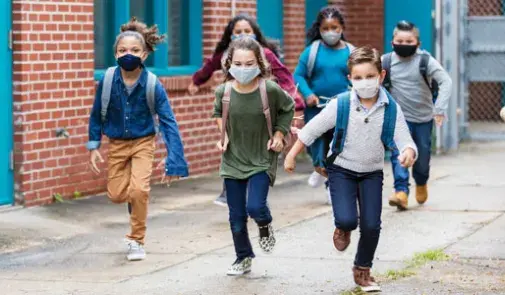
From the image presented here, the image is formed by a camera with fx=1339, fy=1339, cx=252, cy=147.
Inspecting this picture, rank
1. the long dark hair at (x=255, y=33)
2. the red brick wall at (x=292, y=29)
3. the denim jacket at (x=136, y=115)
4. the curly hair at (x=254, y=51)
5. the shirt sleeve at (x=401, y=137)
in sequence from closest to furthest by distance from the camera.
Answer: the shirt sleeve at (x=401, y=137) → the curly hair at (x=254, y=51) → the denim jacket at (x=136, y=115) → the long dark hair at (x=255, y=33) → the red brick wall at (x=292, y=29)

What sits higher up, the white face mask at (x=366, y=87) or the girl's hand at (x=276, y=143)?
the white face mask at (x=366, y=87)

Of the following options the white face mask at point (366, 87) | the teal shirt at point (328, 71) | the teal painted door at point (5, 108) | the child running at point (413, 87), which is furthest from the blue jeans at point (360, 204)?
the teal painted door at point (5, 108)

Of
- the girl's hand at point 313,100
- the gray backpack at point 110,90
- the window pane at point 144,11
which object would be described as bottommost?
the girl's hand at point 313,100

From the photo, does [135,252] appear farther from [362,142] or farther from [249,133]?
[362,142]

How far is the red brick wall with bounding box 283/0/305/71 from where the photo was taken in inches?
665

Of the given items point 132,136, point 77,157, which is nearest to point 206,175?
point 77,157

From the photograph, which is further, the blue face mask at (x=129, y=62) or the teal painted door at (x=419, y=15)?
the teal painted door at (x=419, y=15)

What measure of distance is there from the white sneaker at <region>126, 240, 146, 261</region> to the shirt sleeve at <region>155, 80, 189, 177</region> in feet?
1.92

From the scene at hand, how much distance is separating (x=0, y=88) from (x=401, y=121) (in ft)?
14.5

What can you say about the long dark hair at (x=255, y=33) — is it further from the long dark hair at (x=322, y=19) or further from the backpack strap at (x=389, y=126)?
the backpack strap at (x=389, y=126)

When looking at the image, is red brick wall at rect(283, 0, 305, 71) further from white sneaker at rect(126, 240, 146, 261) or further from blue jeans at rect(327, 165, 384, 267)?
blue jeans at rect(327, 165, 384, 267)

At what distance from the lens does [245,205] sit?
28.5 ft

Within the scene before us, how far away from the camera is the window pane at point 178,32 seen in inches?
574

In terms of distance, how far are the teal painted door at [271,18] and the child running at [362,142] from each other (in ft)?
27.3
